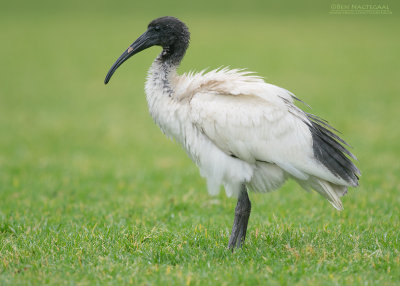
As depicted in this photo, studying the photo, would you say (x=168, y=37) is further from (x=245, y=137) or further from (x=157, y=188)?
(x=157, y=188)

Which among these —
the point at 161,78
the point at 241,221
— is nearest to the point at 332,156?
the point at 241,221

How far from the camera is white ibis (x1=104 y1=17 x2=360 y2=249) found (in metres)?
5.04

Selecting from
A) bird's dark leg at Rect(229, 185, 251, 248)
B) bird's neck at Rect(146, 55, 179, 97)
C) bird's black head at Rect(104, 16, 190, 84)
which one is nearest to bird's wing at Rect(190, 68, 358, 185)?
bird's neck at Rect(146, 55, 179, 97)

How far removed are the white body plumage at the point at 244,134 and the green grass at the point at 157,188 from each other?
23.5 inches

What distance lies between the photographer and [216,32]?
3061 cm

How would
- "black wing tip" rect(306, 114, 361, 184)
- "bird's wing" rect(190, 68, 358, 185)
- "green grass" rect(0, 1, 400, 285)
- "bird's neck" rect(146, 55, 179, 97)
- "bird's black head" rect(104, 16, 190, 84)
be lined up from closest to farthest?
"green grass" rect(0, 1, 400, 285)
"bird's wing" rect(190, 68, 358, 185)
"black wing tip" rect(306, 114, 361, 184)
"bird's neck" rect(146, 55, 179, 97)
"bird's black head" rect(104, 16, 190, 84)

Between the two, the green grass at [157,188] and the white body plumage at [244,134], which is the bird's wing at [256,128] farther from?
the green grass at [157,188]

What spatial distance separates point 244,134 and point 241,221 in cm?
90

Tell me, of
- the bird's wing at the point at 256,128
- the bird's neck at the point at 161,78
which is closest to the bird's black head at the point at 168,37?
the bird's neck at the point at 161,78

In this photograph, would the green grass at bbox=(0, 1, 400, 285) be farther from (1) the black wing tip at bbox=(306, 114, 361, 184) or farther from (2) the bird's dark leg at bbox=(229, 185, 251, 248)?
(1) the black wing tip at bbox=(306, 114, 361, 184)

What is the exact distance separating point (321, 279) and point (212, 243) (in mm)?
1299

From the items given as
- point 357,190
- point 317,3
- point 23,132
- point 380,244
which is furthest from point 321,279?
point 317,3

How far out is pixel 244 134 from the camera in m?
5.03

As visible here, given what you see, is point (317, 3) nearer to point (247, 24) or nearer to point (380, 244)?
point (247, 24)
